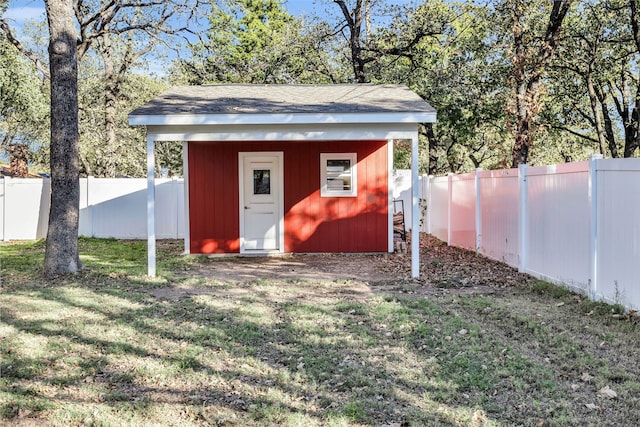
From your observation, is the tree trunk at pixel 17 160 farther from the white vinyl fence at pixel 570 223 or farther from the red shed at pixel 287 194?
the white vinyl fence at pixel 570 223

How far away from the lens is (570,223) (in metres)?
6.53

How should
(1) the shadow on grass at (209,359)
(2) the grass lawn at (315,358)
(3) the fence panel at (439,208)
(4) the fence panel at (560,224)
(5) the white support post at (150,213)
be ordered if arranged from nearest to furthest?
(2) the grass lawn at (315,358) < (1) the shadow on grass at (209,359) < (4) the fence panel at (560,224) < (5) the white support post at (150,213) < (3) the fence panel at (439,208)

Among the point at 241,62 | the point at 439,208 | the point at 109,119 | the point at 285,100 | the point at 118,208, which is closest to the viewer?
the point at 285,100

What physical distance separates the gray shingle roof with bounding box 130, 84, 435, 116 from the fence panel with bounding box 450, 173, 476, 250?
245cm

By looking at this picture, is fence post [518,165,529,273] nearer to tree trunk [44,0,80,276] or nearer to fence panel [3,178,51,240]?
tree trunk [44,0,80,276]

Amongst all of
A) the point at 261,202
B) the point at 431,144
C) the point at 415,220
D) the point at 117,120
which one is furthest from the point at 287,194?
the point at 117,120

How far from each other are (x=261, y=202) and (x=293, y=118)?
3398 millimetres

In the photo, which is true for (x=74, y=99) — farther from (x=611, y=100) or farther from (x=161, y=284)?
(x=611, y=100)

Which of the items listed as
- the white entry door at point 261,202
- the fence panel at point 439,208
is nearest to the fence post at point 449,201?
the fence panel at point 439,208

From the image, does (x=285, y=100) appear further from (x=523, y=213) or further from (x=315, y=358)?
(x=315, y=358)

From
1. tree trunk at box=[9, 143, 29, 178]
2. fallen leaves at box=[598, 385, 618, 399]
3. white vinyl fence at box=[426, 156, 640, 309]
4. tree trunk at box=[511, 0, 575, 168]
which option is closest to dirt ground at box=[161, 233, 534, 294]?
white vinyl fence at box=[426, 156, 640, 309]

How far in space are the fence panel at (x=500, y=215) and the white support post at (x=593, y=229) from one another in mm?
2239

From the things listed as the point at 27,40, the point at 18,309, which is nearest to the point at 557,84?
the point at 18,309

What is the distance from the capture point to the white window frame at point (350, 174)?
11.3 meters
